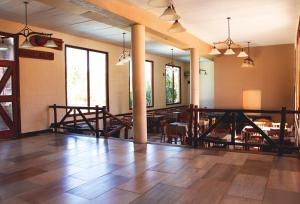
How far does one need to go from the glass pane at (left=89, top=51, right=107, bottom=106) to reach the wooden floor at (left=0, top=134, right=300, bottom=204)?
401 cm

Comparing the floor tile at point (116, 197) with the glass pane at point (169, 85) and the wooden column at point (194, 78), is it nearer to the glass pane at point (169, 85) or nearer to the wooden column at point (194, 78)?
the wooden column at point (194, 78)

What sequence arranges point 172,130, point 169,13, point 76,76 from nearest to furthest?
point 169,13 < point 172,130 < point 76,76

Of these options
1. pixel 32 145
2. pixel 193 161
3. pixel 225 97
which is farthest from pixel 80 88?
pixel 225 97

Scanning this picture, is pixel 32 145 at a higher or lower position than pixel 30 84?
lower

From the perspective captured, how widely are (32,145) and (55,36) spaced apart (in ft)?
11.5

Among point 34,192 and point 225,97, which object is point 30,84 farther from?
point 225,97

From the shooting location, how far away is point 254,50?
11.8 m

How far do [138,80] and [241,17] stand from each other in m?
3.38

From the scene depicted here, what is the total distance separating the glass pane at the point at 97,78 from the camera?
377 inches

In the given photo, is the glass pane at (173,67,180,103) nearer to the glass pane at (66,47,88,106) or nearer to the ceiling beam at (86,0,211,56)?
the ceiling beam at (86,0,211,56)

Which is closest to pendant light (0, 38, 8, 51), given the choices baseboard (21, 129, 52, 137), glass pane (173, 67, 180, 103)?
baseboard (21, 129, 52, 137)

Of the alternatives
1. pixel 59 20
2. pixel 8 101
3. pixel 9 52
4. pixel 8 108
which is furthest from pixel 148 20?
pixel 8 108

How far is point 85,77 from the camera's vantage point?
9.34m

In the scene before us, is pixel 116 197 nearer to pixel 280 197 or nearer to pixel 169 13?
pixel 280 197
